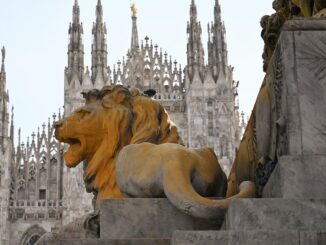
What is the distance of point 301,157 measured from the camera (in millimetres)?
2352

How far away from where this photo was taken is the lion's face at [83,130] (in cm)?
318

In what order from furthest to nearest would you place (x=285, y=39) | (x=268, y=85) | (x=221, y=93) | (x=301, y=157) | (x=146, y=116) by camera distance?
(x=221, y=93), (x=146, y=116), (x=268, y=85), (x=285, y=39), (x=301, y=157)

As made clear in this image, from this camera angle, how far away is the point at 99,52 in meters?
29.7

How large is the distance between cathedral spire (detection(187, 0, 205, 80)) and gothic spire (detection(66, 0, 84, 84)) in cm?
408

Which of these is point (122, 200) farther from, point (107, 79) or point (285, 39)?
point (107, 79)

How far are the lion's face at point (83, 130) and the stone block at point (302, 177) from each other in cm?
103

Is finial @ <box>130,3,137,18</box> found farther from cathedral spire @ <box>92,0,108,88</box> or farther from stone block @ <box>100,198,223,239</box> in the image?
stone block @ <box>100,198,223,239</box>

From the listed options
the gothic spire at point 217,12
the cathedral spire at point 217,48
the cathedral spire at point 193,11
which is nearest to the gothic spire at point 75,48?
the cathedral spire at point 193,11

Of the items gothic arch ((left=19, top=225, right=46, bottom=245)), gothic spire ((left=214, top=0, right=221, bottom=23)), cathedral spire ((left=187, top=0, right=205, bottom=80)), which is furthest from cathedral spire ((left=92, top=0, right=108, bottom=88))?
gothic arch ((left=19, top=225, right=46, bottom=245))

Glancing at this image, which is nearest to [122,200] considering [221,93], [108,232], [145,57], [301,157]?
[108,232]

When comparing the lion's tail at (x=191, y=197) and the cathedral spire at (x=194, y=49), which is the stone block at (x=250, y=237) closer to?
the lion's tail at (x=191, y=197)

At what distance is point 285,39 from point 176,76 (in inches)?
1099

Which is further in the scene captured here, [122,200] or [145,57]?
[145,57]

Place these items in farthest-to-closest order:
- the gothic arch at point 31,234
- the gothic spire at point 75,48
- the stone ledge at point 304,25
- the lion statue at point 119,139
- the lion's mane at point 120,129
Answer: the gothic spire at point 75,48 → the gothic arch at point 31,234 → the lion's mane at point 120,129 → the lion statue at point 119,139 → the stone ledge at point 304,25
